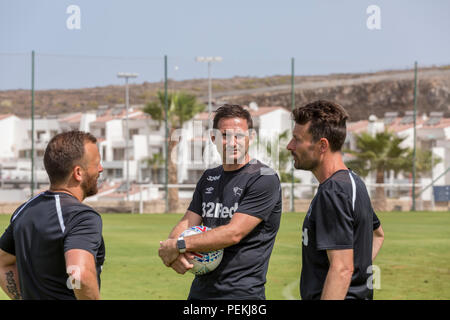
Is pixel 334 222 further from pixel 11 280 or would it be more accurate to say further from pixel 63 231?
pixel 11 280

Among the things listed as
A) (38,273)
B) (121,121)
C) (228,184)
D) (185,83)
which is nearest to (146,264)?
(228,184)

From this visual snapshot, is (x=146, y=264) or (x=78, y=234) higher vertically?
(x=78, y=234)

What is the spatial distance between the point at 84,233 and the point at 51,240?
0.18m

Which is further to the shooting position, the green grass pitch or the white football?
the green grass pitch

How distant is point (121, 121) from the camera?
69750 mm

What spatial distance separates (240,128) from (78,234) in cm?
166

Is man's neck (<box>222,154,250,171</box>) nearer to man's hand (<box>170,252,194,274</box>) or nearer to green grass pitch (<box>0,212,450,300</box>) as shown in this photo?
man's hand (<box>170,252,194,274</box>)

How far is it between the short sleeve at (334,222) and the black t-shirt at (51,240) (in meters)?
1.11

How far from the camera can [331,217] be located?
10.7 ft

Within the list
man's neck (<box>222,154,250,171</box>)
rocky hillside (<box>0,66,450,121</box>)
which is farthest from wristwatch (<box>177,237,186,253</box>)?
rocky hillside (<box>0,66,450,121</box>)

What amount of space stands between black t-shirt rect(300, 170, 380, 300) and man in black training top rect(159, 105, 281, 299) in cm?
76

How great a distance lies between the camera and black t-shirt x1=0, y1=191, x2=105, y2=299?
3186mm

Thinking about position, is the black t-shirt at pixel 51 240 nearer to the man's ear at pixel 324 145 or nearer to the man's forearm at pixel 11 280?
the man's forearm at pixel 11 280
